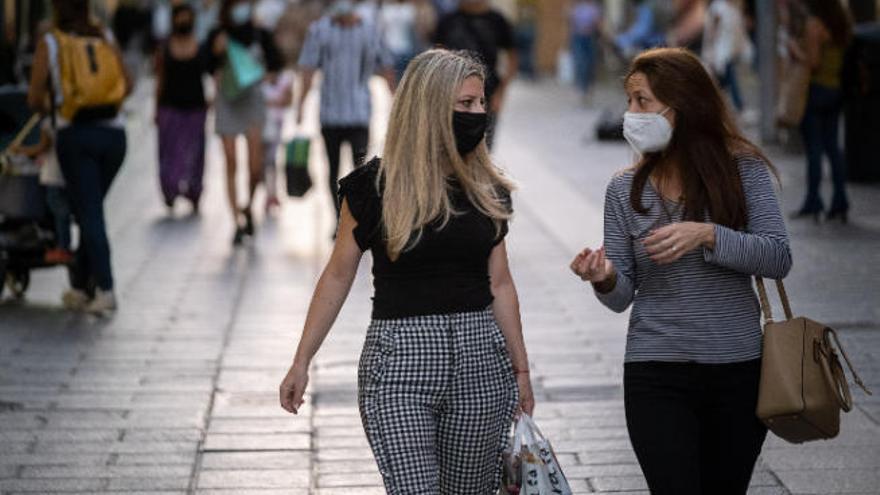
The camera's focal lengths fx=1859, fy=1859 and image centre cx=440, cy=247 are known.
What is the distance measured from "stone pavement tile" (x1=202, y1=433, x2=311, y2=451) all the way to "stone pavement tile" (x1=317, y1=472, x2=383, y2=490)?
17.4 inches

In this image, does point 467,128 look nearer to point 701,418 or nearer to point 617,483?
point 701,418

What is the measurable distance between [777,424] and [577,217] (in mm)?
9442

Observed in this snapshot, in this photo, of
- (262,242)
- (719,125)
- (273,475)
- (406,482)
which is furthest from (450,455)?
(262,242)

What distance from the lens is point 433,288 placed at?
429 centimetres

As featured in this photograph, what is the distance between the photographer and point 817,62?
12445 millimetres

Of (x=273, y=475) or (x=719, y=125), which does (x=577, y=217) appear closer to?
(x=273, y=475)

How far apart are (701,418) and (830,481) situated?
181 centimetres

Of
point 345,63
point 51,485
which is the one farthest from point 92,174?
point 51,485

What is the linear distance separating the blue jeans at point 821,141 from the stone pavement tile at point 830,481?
6676 millimetres

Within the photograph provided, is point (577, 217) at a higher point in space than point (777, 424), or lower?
lower

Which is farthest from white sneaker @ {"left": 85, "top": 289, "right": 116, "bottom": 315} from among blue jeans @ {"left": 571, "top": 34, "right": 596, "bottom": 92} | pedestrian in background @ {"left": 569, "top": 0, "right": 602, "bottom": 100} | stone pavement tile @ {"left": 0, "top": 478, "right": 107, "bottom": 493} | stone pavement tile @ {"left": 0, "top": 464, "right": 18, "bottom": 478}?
pedestrian in background @ {"left": 569, "top": 0, "right": 602, "bottom": 100}

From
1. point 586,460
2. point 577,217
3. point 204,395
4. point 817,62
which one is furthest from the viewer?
point 577,217

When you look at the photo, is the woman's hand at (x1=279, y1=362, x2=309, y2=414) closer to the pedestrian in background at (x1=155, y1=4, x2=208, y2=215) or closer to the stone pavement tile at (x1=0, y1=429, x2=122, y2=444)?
the stone pavement tile at (x1=0, y1=429, x2=122, y2=444)

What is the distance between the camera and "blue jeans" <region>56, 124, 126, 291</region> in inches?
369
